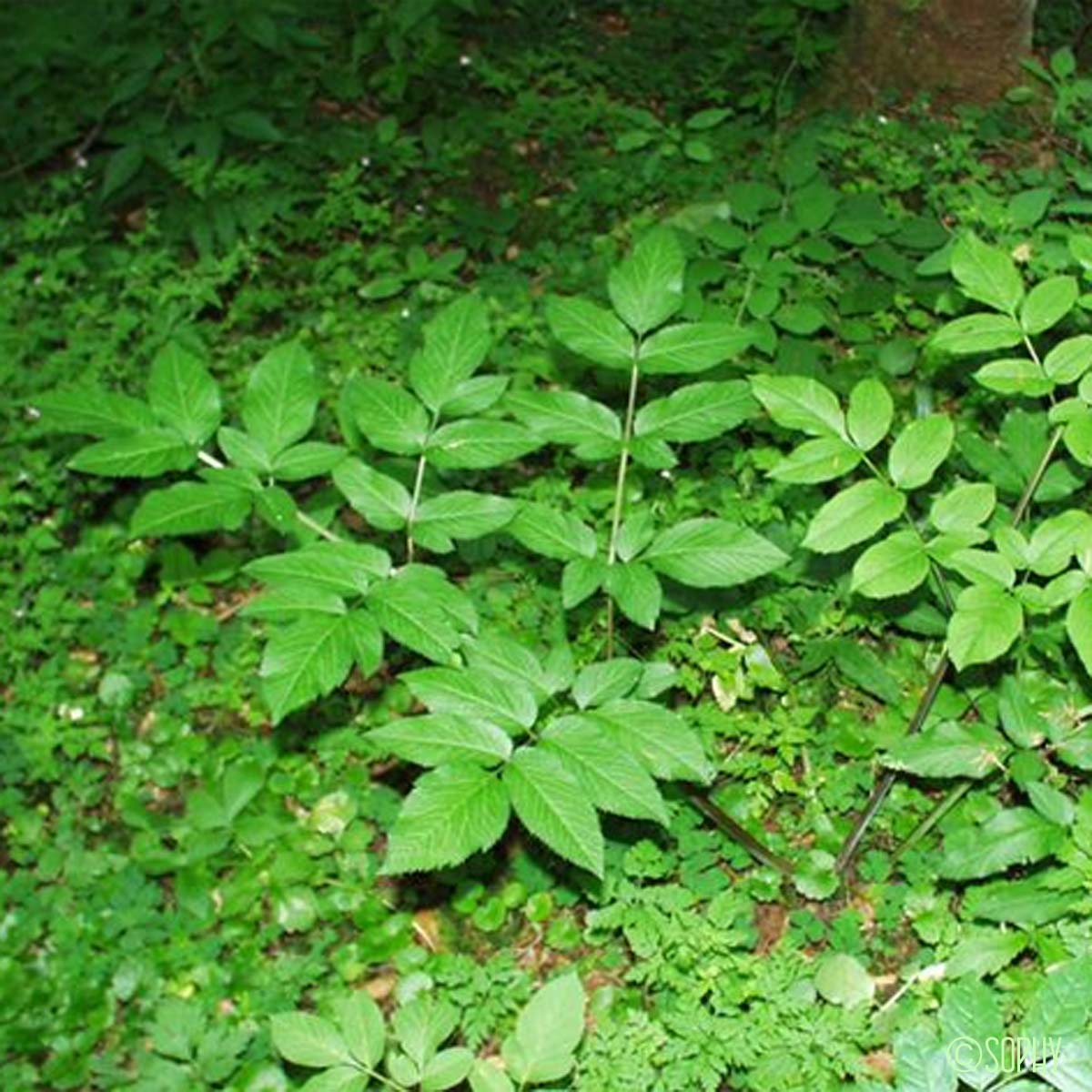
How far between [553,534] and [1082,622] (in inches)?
35.2

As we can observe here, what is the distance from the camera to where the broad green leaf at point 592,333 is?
8.21 feet

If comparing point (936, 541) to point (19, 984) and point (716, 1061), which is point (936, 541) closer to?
point (716, 1061)

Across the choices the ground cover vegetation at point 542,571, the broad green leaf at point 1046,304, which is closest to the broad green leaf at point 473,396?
the ground cover vegetation at point 542,571

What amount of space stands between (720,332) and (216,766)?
159cm

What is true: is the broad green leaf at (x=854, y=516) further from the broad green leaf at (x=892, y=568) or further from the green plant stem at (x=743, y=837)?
the green plant stem at (x=743, y=837)

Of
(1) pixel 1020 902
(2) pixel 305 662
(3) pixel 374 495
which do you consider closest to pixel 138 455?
(3) pixel 374 495

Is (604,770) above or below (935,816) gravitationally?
above

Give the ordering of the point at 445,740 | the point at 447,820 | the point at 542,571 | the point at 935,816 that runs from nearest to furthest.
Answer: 1. the point at 447,820
2. the point at 445,740
3. the point at 935,816
4. the point at 542,571

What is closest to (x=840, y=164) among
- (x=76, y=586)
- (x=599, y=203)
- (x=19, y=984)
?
(x=599, y=203)

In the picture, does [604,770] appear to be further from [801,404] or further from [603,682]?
[801,404]

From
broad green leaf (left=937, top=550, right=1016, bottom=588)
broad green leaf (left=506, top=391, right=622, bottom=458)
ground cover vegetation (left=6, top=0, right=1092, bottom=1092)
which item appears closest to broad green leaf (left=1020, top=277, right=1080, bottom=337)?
ground cover vegetation (left=6, top=0, right=1092, bottom=1092)

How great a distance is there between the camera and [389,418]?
2398mm

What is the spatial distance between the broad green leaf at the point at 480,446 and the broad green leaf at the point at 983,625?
80 cm

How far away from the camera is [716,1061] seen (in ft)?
8.00
